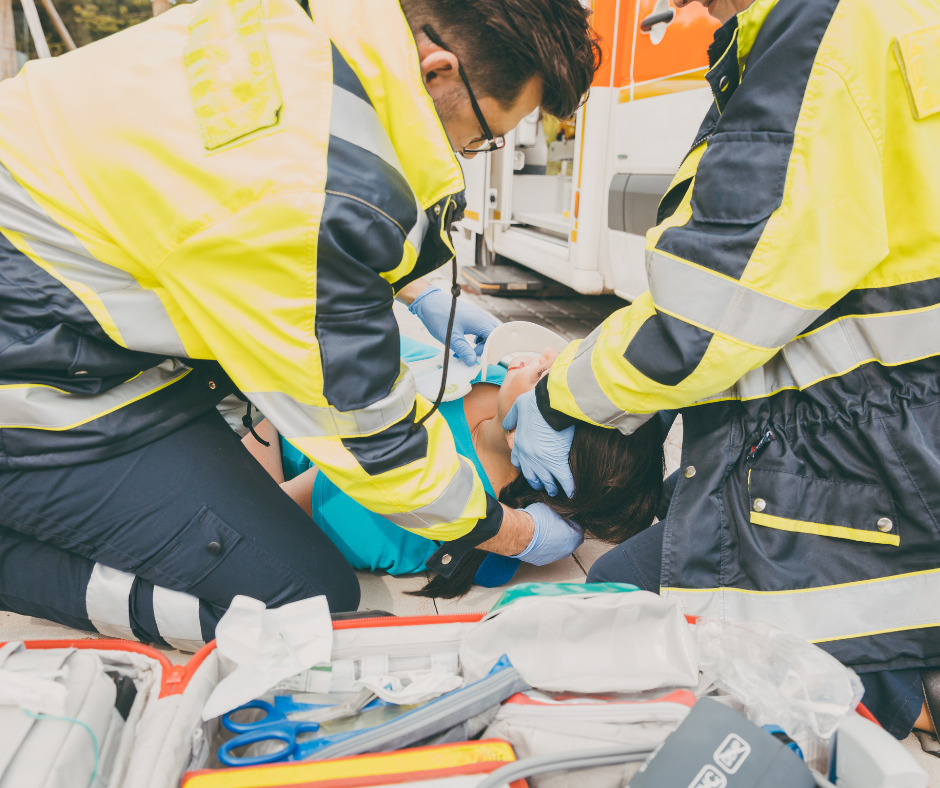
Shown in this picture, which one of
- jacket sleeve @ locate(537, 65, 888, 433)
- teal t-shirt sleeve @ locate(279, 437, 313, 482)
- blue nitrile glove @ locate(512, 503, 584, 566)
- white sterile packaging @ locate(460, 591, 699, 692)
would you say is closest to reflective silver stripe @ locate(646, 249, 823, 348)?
jacket sleeve @ locate(537, 65, 888, 433)

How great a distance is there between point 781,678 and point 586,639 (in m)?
0.32

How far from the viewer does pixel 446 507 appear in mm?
1447

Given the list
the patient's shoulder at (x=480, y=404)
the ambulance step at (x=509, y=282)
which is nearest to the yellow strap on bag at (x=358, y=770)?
the patient's shoulder at (x=480, y=404)

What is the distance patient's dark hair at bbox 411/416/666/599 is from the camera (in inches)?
73.2

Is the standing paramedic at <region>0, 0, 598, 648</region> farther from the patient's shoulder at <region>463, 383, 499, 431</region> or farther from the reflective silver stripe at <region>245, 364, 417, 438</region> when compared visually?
the patient's shoulder at <region>463, 383, 499, 431</region>

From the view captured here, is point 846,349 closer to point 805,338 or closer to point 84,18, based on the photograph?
point 805,338

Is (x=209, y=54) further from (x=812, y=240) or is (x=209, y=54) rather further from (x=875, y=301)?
(x=875, y=301)

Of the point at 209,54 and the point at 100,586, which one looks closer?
the point at 209,54

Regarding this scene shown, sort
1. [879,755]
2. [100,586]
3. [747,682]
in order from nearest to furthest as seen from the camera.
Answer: [879,755], [747,682], [100,586]

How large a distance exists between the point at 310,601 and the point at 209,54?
0.99 m

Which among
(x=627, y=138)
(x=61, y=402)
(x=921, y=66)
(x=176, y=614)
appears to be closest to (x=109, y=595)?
(x=176, y=614)

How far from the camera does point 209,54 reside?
1112 mm

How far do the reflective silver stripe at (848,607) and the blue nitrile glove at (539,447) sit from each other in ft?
1.88

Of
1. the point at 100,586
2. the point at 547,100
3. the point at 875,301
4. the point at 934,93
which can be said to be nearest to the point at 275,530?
the point at 100,586
